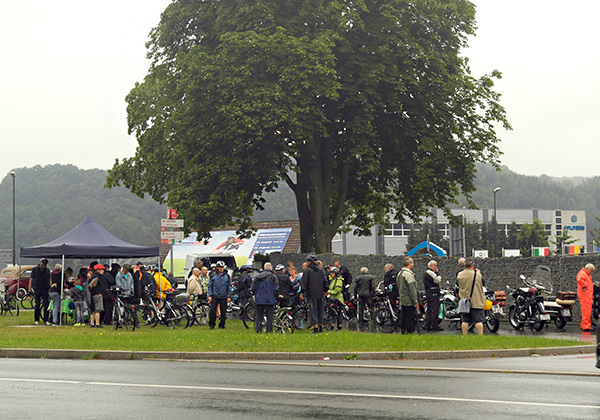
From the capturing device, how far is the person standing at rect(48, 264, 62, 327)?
84.8 feet

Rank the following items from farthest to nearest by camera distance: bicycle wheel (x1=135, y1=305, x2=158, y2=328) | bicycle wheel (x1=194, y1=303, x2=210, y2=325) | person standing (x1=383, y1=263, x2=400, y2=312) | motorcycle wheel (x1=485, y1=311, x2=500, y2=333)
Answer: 1. bicycle wheel (x1=194, y1=303, x2=210, y2=325)
2. bicycle wheel (x1=135, y1=305, x2=158, y2=328)
3. person standing (x1=383, y1=263, x2=400, y2=312)
4. motorcycle wheel (x1=485, y1=311, x2=500, y2=333)

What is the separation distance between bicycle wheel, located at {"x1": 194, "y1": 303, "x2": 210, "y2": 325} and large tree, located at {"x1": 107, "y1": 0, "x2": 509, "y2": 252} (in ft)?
25.9

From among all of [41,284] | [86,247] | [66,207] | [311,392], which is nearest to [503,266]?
[86,247]

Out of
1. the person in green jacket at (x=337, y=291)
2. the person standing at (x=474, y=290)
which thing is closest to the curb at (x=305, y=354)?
the person standing at (x=474, y=290)

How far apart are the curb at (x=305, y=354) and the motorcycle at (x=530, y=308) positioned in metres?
5.17

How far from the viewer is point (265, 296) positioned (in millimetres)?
21344

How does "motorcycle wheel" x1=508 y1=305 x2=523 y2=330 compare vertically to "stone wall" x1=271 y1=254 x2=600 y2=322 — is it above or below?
below

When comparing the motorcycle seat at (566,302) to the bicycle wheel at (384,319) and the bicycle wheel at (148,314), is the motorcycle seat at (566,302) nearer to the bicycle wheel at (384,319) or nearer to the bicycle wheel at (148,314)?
the bicycle wheel at (384,319)

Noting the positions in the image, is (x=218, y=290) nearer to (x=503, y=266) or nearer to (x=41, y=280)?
(x=41, y=280)

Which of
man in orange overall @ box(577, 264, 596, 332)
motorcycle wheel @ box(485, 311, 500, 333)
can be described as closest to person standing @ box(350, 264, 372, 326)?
motorcycle wheel @ box(485, 311, 500, 333)

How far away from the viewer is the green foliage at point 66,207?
368 feet

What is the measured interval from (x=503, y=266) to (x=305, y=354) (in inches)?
510

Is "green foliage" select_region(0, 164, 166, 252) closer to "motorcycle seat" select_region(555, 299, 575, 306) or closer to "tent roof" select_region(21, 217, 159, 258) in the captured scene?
"tent roof" select_region(21, 217, 159, 258)

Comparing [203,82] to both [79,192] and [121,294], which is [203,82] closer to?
[121,294]
